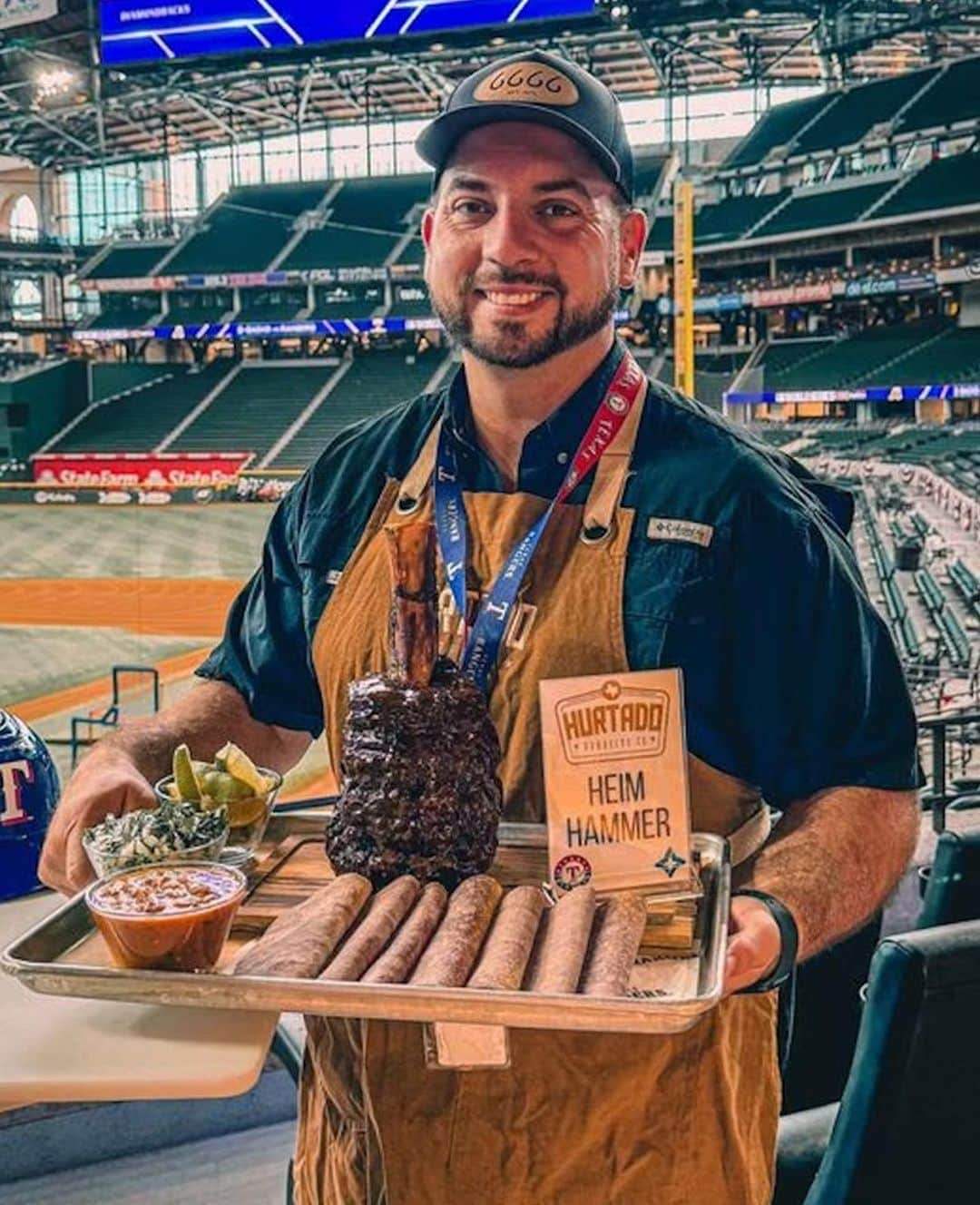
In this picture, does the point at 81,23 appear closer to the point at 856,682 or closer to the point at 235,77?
the point at 235,77

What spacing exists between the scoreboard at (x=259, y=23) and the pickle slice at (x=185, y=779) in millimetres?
10362

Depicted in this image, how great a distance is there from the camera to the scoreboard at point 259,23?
1081cm

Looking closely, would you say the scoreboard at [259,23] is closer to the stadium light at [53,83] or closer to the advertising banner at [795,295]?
the stadium light at [53,83]

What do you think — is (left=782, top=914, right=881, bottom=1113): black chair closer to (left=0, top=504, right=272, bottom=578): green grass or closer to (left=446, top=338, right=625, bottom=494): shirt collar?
(left=446, top=338, right=625, bottom=494): shirt collar

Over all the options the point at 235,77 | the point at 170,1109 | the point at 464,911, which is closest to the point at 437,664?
the point at 464,911

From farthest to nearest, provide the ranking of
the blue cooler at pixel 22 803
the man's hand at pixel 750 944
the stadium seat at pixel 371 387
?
the stadium seat at pixel 371 387 < the blue cooler at pixel 22 803 < the man's hand at pixel 750 944

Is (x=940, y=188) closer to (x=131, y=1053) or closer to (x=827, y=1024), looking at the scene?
(x=827, y=1024)

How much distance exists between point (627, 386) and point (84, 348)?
66.8 feet

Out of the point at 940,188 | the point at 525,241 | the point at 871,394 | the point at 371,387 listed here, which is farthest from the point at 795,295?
the point at 525,241

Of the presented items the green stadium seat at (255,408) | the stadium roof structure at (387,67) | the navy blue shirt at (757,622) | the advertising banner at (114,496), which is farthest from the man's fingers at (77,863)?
the green stadium seat at (255,408)

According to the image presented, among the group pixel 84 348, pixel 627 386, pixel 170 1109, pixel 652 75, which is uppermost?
pixel 652 75

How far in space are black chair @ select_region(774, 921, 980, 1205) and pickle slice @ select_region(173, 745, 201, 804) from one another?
2.12 feet

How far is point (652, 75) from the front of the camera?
1172 cm

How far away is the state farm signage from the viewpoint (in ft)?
52.0
